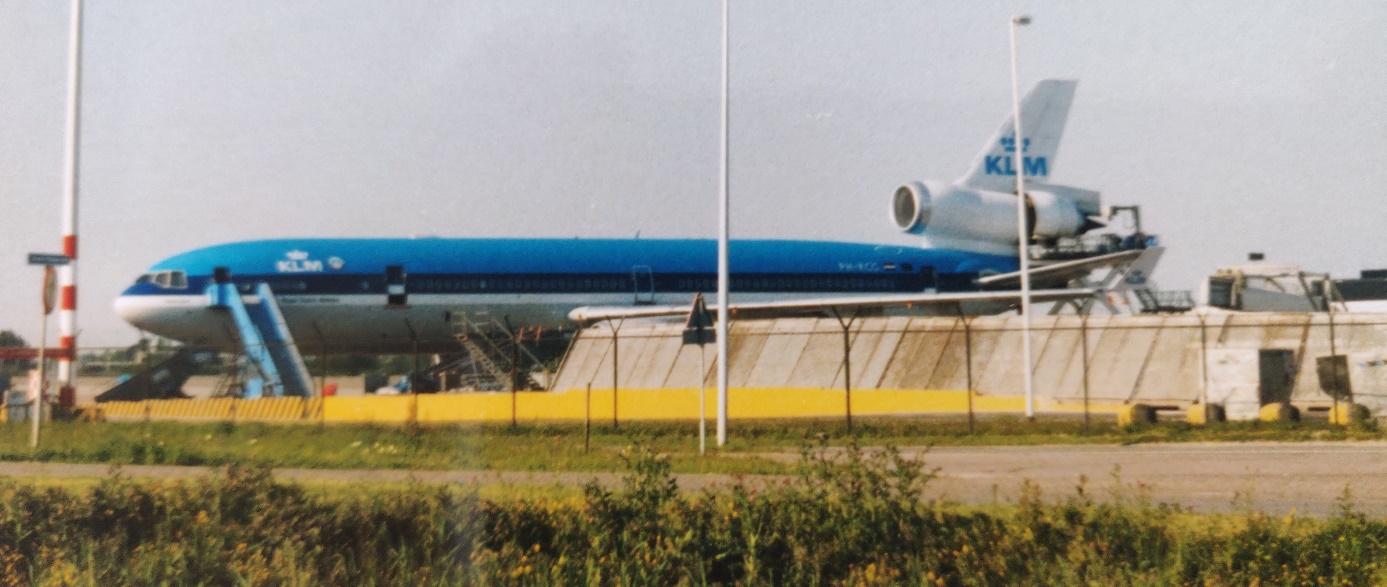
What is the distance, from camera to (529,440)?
1900 cm

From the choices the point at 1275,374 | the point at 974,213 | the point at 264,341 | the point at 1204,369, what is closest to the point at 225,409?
the point at 264,341

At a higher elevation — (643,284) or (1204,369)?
(643,284)

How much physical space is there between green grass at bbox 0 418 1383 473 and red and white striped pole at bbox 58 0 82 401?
2.81 m

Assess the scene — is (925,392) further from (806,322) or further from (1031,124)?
(1031,124)

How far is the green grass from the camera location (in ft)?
47.7

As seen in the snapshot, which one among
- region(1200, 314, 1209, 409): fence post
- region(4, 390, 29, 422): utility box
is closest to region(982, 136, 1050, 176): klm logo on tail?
region(1200, 314, 1209, 409): fence post

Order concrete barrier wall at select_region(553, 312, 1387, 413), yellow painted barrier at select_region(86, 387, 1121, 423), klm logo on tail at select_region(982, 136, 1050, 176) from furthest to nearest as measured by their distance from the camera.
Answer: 1. klm logo on tail at select_region(982, 136, 1050, 176)
2. yellow painted barrier at select_region(86, 387, 1121, 423)
3. concrete barrier wall at select_region(553, 312, 1387, 413)

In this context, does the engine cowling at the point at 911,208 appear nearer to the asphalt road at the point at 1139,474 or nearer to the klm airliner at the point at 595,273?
the klm airliner at the point at 595,273

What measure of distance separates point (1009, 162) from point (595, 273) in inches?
577

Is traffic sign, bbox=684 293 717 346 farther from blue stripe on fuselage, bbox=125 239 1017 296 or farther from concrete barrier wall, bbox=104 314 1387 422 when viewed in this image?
blue stripe on fuselage, bbox=125 239 1017 296

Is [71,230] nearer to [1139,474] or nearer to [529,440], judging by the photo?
[529,440]

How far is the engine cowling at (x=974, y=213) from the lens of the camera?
124 ft

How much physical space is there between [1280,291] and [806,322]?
11.7 meters

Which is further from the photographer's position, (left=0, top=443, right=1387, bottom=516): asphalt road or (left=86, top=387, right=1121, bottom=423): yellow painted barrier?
(left=86, top=387, right=1121, bottom=423): yellow painted barrier
